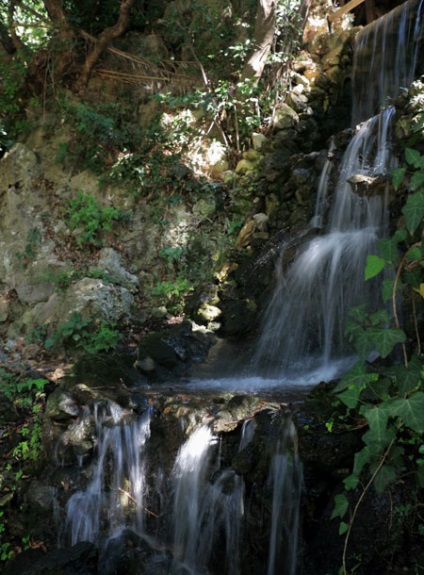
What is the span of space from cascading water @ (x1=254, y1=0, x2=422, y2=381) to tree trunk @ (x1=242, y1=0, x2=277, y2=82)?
255 cm

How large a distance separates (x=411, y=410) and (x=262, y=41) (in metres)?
7.62

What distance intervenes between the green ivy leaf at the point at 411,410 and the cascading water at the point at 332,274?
246cm

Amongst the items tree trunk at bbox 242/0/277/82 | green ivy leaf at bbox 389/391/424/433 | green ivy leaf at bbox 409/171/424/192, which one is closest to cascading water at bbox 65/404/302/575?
green ivy leaf at bbox 389/391/424/433

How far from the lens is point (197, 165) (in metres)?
8.35

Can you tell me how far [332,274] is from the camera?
5617 millimetres

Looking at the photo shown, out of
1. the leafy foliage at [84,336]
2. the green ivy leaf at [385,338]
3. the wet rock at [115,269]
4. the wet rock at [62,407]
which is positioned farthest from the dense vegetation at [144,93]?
the green ivy leaf at [385,338]

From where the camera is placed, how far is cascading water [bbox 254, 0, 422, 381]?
5406 mm

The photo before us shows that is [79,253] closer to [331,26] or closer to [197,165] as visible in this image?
[197,165]

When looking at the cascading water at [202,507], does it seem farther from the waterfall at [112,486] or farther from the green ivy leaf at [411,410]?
A: the green ivy leaf at [411,410]

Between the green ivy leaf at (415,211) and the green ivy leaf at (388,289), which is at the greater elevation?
the green ivy leaf at (415,211)

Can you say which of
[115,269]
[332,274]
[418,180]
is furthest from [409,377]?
[115,269]

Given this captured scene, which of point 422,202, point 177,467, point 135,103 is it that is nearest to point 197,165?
point 135,103

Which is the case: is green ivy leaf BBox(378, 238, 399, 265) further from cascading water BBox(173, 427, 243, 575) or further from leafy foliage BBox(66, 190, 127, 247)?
leafy foliage BBox(66, 190, 127, 247)

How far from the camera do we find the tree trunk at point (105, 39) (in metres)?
8.76
